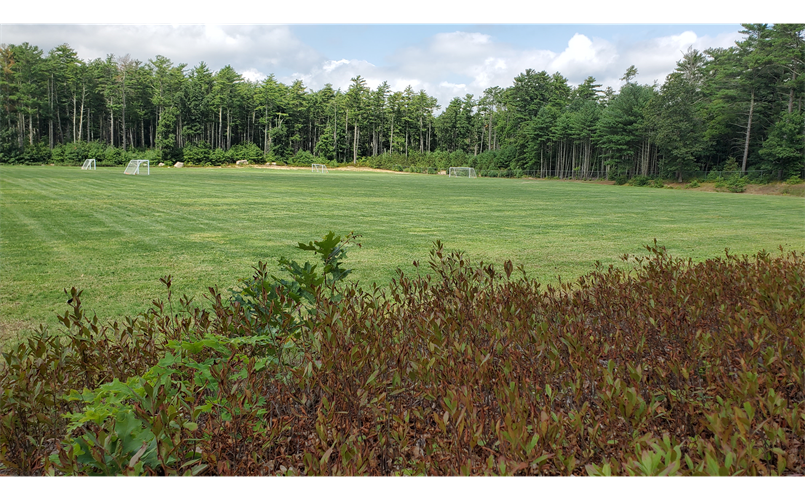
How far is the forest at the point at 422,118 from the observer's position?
49188 millimetres

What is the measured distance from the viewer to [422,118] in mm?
98750

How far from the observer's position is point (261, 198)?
65.4 feet

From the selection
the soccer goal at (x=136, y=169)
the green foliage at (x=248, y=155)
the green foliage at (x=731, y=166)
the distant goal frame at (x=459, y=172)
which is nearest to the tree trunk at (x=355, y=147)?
the green foliage at (x=248, y=155)

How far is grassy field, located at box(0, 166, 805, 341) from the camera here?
21.5 feet

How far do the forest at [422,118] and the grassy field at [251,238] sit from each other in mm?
33880

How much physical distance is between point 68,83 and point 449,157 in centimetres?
5752

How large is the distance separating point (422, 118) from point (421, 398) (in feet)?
328

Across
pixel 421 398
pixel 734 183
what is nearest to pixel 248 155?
pixel 734 183

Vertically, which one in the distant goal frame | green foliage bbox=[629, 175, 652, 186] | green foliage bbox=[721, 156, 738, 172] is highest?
green foliage bbox=[721, 156, 738, 172]

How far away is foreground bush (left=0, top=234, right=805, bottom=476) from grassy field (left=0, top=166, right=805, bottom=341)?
10.7 feet

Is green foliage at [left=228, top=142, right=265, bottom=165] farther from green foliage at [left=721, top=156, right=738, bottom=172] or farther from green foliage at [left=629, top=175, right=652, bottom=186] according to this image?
green foliage at [left=721, top=156, right=738, bottom=172]

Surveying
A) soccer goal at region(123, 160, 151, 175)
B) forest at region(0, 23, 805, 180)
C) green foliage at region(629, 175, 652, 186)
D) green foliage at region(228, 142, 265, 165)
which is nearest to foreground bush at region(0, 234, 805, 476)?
soccer goal at region(123, 160, 151, 175)
